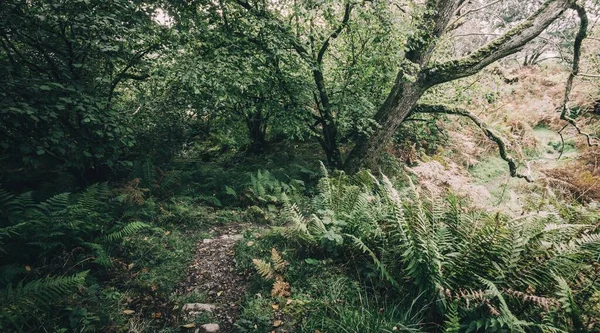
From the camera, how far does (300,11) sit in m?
4.63

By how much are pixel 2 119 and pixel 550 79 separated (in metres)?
20.8

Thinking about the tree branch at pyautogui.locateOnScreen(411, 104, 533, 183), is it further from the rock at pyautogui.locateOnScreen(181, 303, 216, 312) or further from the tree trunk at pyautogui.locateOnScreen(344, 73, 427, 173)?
the rock at pyautogui.locateOnScreen(181, 303, 216, 312)

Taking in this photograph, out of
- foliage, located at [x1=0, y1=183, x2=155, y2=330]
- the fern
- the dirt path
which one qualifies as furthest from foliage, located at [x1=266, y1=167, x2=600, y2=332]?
foliage, located at [x1=0, y1=183, x2=155, y2=330]

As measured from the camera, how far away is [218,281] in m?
3.71

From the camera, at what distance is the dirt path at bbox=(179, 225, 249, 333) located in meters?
3.19

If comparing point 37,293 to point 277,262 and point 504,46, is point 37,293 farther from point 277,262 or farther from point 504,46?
point 504,46

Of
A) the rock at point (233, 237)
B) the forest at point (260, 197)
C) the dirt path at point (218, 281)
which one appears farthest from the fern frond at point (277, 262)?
the rock at point (233, 237)

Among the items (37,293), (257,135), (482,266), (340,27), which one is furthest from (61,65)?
(482,266)

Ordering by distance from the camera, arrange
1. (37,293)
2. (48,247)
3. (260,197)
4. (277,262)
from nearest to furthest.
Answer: (37,293) → (48,247) → (277,262) → (260,197)

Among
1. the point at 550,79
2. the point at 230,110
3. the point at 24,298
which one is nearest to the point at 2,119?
the point at 24,298

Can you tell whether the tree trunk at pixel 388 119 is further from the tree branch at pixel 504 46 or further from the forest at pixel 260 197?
the tree branch at pixel 504 46

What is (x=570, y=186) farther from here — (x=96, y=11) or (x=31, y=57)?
(x=31, y=57)

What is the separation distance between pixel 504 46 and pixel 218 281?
6633 mm

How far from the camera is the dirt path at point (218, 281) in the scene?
126 inches
